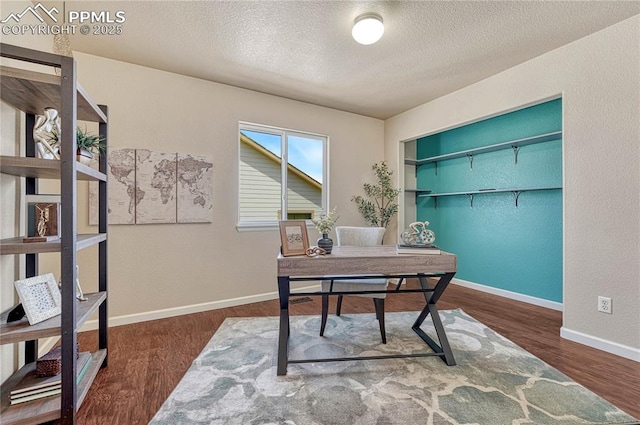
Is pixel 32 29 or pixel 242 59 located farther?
pixel 242 59

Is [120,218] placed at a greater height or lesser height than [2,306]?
greater

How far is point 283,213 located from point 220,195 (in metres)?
0.87

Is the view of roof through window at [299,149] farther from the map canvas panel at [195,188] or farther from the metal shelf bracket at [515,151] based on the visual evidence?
the metal shelf bracket at [515,151]

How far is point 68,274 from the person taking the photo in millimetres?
1336

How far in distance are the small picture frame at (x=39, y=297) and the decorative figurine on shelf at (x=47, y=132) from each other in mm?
687

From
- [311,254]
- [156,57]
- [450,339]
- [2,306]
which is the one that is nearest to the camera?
[2,306]

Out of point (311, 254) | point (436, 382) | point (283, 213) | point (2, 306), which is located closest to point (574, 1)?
point (311, 254)

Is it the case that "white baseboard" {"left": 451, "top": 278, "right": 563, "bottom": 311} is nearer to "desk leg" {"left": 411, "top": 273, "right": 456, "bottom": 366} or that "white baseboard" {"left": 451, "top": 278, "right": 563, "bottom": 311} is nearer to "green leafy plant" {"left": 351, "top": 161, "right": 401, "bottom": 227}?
"green leafy plant" {"left": 351, "top": 161, "right": 401, "bottom": 227}

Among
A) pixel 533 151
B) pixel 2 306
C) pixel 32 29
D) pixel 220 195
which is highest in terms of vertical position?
pixel 32 29

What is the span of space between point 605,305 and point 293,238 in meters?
2.61

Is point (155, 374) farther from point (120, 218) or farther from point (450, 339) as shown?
point (450, 339)

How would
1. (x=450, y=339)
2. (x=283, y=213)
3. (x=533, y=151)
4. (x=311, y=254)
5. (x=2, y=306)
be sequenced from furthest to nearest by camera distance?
(x=283, y=213) → (x=533, y=151) → (x=450, y=339) → (x=311, y=254) → (x=2, y=306)

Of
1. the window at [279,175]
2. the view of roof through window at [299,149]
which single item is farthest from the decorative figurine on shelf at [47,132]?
the view of roof through window at [299,149]

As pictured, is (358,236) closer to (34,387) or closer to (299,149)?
(299,149)
